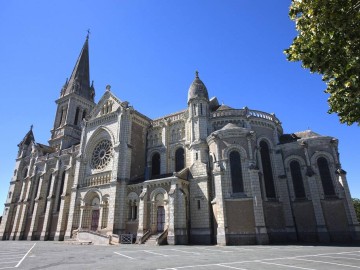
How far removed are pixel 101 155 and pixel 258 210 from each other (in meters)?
21.9

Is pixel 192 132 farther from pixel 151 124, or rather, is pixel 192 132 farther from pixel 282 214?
pixel 282 214

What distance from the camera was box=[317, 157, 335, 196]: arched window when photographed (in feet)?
82.1

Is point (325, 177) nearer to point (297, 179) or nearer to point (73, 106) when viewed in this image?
point (297, 179)

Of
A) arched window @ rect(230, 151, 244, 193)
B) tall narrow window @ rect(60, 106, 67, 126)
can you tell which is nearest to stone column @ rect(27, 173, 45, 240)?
tall narrow window @ rect(60, 106, 67, 126)

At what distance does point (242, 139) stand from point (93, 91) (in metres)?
39.5

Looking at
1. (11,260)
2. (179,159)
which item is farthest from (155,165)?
(11,260)

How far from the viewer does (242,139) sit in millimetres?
25500

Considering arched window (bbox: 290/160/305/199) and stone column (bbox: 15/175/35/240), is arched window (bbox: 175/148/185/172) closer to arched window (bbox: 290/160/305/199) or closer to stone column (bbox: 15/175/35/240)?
arched window (bbox: 290/160/305/199)

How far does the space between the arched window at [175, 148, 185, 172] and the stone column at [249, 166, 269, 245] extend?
9306 mm

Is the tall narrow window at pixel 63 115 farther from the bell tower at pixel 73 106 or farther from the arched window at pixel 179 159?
the arched window at pixel 179 159

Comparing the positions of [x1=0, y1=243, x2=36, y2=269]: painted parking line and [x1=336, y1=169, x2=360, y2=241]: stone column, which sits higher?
Answer: [x1=336, y1=169, x2=360, y2=241]: stone column

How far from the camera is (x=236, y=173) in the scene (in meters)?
24.7

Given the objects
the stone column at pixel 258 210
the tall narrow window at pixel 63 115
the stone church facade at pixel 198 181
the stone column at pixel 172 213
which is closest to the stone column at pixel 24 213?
the stone church facade at pixel 198 181

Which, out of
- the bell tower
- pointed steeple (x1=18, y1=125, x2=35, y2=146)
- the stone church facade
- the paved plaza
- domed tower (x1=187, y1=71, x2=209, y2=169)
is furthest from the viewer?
pointed steeple (x1=18, y1=125, x2=35, y2=146)
